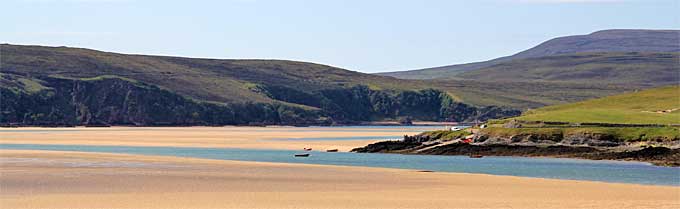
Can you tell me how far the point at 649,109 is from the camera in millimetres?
97562

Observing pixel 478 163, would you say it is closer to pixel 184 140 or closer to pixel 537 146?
pixel 537 146

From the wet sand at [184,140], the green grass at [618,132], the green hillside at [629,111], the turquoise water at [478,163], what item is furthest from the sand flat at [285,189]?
the wet sand at [184,140]

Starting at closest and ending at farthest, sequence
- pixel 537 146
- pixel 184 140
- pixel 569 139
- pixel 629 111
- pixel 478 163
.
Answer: pixel 478 163
pixel 537 146
pixel 569 139
pixel 629 111
pixel 184 140

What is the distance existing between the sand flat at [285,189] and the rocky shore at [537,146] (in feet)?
59.6

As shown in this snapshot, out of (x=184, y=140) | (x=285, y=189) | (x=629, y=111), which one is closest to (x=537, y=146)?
(x=629, y=111)

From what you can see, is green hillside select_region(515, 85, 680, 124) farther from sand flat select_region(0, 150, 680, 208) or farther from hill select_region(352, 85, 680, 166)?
sand flat select_region(0, 150, 680, 208)

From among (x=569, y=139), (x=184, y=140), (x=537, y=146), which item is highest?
(x=184, y=140)

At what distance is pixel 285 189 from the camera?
4650 cm

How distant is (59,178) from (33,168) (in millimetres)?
7311

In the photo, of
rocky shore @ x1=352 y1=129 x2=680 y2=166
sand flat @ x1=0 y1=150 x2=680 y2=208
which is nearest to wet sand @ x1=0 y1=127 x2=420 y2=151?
rocky shore @ x1=352 y1=129 x2=680 y2=166

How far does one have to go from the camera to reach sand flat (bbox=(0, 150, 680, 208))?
4038cm

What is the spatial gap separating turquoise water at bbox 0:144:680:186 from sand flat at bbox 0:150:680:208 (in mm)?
3533

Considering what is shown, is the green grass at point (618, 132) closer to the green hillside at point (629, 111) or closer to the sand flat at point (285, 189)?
the green hillside at point (629, 111)

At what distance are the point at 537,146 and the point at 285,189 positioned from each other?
34.9 metres
